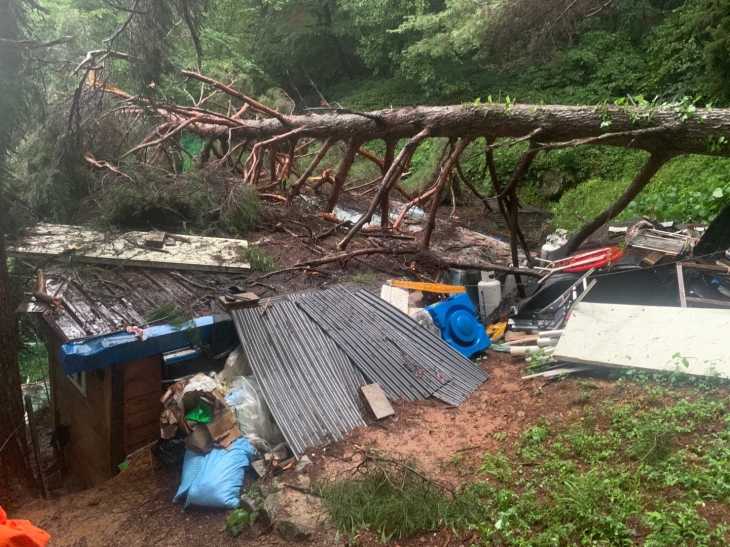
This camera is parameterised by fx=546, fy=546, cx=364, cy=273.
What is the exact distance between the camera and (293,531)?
3402 mm

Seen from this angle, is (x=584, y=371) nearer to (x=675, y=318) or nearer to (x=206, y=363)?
(x=675, y=318)

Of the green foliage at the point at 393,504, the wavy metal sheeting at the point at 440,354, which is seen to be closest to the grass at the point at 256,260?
the wavy metal sheeting at the point at 440,354

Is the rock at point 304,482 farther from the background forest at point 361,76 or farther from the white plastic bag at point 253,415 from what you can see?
the background forest at point 361,76

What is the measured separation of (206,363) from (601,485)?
12.2ft

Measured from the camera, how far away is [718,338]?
173 inches

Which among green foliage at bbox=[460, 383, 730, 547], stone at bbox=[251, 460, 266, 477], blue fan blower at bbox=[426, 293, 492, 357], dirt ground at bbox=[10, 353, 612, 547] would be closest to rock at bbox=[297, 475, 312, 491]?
dirt ground at bbox=[10, 353, 612, 547]

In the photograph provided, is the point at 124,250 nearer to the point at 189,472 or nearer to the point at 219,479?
the point at 189,472

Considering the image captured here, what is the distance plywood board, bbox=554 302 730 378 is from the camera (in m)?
4.30

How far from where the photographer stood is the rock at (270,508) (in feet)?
11.8

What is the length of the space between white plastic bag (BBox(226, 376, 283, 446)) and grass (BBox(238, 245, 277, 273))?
5.89 feet

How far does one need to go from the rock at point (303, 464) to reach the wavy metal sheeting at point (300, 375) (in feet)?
0.20

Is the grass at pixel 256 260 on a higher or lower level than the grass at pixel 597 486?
higher

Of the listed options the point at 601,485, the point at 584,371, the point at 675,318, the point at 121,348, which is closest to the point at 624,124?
the point at 675,318

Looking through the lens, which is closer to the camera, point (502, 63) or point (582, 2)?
point (582, 2)
